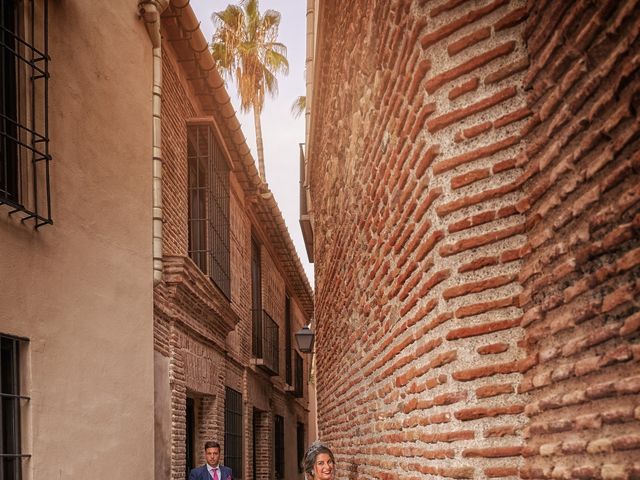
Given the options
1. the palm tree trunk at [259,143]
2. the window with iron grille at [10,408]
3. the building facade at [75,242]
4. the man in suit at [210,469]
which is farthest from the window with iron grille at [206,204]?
the palm tree trunk at [259,143]

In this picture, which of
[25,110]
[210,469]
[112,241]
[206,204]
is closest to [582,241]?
[25,110]

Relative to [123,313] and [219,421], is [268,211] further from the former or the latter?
[123,313]

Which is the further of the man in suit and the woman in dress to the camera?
the man in suit

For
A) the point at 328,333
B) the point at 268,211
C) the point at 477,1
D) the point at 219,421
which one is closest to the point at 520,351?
the point at 477,1

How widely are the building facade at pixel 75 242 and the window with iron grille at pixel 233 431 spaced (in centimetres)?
509

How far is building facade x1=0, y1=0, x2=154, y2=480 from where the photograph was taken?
21.4ft

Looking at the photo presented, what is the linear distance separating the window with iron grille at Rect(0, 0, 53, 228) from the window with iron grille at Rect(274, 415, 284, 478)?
1613cm

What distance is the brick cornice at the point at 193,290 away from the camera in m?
10.3

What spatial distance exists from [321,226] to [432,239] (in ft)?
24.1

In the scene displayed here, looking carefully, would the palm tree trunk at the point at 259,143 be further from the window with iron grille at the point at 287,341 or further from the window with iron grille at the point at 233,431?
the window with iron grille at the point at 233,431

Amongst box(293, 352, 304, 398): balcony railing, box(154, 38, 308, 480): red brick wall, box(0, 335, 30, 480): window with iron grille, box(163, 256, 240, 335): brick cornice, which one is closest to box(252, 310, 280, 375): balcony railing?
box(154, 38, 308, 480): red brick wall

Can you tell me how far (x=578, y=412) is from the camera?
311 centimetres

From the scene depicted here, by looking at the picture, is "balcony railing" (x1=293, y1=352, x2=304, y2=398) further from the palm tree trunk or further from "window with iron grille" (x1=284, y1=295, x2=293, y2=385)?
the palm tree trunk

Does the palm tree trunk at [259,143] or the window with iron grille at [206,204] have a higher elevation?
the palm tree trunk at [259,143]
